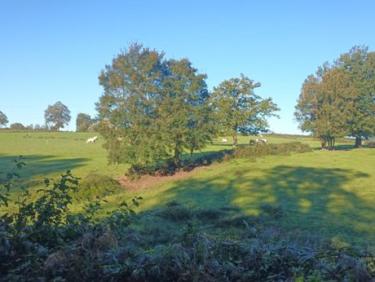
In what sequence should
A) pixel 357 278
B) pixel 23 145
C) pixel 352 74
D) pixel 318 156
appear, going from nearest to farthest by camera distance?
pixel 357 278, pixel 318 156, pixel 352 74, pixel 23 145

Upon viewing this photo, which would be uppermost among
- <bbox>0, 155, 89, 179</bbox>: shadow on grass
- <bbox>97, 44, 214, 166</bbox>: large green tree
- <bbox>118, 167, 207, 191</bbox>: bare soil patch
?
<bbox>97, 44, 214, 166</bbox>: large green tree

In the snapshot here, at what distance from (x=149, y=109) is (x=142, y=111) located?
0.78 meters

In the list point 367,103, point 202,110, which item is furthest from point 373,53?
point 202,110

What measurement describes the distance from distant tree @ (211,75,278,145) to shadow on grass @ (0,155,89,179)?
1892 centimetres

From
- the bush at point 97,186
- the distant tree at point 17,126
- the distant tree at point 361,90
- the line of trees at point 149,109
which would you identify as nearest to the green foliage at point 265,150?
the distant tree at point 361,90

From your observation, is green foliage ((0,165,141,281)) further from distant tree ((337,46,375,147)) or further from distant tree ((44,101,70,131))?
distant tree ((44,101,70,131))

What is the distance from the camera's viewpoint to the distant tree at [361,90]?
62500 millimetres

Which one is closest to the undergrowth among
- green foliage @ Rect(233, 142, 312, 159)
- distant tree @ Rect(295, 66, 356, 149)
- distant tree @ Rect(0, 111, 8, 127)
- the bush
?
the bush

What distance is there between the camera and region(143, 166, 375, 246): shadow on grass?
796 inches

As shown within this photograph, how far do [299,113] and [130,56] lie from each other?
34.0m

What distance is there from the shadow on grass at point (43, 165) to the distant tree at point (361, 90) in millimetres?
37153

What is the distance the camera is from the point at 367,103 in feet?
210

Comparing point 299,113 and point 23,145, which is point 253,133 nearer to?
point 299,113

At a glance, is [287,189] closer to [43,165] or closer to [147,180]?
[147,180]
